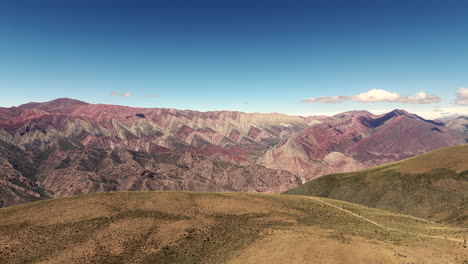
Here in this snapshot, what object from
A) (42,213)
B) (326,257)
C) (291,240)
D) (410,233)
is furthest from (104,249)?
(410,233)

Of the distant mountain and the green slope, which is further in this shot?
the distant mountain

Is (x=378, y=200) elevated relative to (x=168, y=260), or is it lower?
lower

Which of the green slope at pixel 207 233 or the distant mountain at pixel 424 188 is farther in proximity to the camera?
the distant mountain at pixel 424 188

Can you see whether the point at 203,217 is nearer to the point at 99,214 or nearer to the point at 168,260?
the point at 168,260
